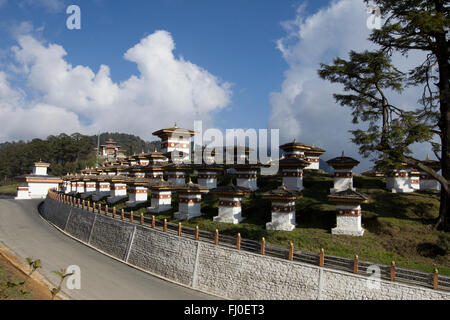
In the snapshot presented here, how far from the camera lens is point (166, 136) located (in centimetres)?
4122

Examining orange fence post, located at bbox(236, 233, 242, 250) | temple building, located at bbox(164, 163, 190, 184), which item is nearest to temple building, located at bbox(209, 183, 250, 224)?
orange fence post, located at bbox(236, 233, 242, 250)

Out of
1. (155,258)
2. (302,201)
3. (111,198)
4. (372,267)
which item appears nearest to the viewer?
(372,267)

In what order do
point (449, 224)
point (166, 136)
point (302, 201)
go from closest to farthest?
point (449, 224) → point (302, 201) → point (166, 136)

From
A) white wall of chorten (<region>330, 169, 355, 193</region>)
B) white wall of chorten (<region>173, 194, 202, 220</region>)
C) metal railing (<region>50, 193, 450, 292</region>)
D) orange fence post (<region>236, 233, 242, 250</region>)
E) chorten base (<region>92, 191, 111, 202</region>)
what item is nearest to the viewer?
metal railing (<region>50, 193, 450, 292</region>)

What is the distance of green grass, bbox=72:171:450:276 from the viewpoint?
15.3 meters

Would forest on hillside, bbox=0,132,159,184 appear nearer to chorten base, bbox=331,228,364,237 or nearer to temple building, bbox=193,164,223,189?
temple building, bbox=193,164,223,189

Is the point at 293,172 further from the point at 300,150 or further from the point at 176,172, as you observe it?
the point at 176,172

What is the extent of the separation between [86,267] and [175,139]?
76.0 ft

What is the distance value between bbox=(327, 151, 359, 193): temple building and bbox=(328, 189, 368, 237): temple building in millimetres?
5162

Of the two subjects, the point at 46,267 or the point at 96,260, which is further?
the point at 96,260

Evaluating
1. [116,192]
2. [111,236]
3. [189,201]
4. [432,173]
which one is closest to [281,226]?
[189,201]

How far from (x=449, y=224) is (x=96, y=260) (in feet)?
72.0
